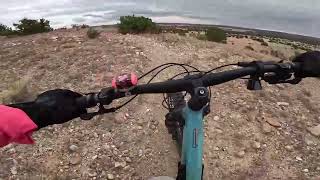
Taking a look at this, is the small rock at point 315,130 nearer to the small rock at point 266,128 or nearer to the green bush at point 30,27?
the small rock at point 266,128

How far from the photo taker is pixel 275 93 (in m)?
9.58

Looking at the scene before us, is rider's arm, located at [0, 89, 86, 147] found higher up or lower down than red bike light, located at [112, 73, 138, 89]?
lower down

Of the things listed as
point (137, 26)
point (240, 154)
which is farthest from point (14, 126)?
point (137, 26)

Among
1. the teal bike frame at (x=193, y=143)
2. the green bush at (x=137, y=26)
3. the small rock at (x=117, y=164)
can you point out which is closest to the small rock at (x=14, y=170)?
the small rock at (x=117, y=164)

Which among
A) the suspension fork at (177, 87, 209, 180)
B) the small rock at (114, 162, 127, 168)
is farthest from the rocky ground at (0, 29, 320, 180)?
the suspension fork at (177, 87, 209, 180)

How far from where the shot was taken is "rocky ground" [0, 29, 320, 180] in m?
7.15

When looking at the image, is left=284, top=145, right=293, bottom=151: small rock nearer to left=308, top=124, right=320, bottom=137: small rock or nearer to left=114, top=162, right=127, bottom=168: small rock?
left=308, top=124, right=320, bottom=137: small rock

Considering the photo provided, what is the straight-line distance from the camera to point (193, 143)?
144 inches

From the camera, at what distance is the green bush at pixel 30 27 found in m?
15.2

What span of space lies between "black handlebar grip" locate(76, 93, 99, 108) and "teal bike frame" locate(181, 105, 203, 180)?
0.69 metres

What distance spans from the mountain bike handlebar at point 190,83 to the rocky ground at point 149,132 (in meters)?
3.65

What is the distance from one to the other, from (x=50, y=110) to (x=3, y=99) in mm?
6103

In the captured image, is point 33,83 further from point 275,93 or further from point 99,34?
point 275,93

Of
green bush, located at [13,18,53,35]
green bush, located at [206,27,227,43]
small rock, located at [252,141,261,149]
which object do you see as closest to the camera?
small rock, located at [252,141,261,149]
